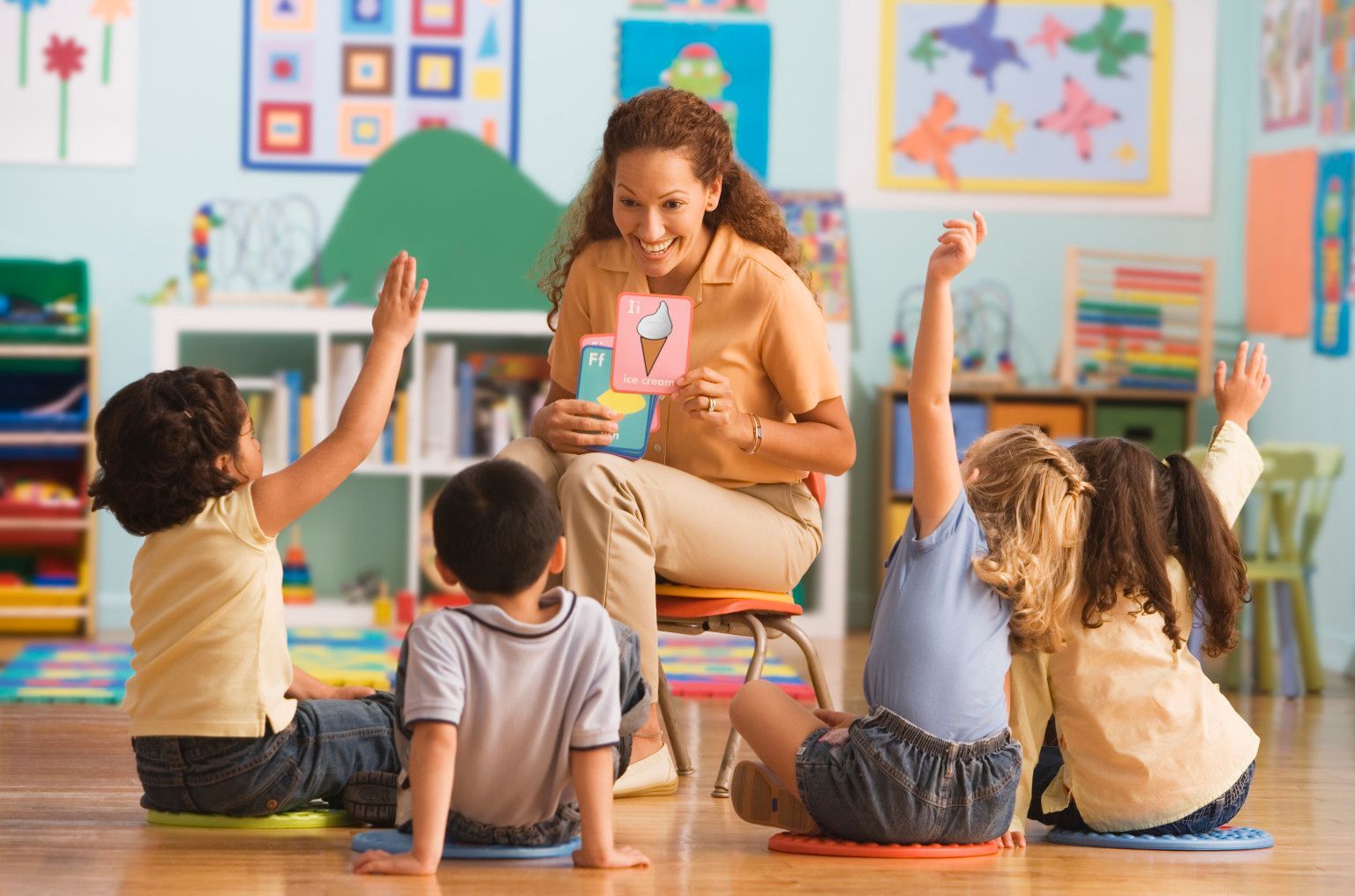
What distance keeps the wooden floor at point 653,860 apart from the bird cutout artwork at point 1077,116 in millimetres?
2903

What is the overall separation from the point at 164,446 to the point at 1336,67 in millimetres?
3581

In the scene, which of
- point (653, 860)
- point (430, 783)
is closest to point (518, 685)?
point (430, 783)

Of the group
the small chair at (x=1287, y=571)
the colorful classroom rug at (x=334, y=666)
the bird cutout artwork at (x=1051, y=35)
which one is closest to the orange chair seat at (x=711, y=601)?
the colorful classroom rug at (x=334, y=666)

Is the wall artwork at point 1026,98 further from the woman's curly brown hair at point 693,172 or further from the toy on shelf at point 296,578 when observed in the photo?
the woman's curly brown hair at point 693,172

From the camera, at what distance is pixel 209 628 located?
2.07m

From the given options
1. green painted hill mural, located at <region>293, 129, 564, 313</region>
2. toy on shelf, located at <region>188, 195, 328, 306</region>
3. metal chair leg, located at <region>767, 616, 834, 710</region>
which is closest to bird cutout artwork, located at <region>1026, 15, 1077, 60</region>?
green painted hill mural, located at <region>293, 129, 564, 313</region>

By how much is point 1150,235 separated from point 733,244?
9.58 ft

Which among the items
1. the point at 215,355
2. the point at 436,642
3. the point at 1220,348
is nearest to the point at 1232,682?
the point at 1220,348

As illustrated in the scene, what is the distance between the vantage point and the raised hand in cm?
226

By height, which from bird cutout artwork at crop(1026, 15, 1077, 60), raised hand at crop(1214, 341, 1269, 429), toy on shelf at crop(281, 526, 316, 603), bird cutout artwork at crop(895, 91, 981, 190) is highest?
bird cutout artwork at crop(1026, 15, 1077, 60)

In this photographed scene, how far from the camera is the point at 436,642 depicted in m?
1.86

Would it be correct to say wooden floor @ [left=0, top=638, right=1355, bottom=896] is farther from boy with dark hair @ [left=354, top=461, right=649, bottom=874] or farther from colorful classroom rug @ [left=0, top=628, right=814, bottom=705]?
colorful classroom rug @ [left=0, top=628, right=814, bottom=705]

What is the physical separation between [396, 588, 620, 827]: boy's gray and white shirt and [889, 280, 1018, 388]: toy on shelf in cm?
328

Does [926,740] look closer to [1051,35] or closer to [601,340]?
[601,340]
